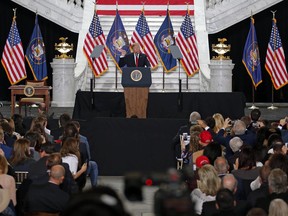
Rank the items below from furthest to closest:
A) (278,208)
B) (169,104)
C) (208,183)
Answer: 1. (169,104)
2. (208,183)
3. (278,208)

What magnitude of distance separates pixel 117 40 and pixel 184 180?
19.6 metres

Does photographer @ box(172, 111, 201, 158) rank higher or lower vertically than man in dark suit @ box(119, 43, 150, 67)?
lower

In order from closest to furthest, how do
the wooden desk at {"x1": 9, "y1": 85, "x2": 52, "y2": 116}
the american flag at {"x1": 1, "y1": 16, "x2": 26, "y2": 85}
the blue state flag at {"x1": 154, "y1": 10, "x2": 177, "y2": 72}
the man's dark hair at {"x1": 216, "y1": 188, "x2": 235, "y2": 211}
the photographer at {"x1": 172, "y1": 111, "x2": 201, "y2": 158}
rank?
→ 1. the man's dark hair at {"x1": 216, "y1": 188, "x2": 235, "y2": 211}
2. the photographer at {"x1": 172, "y1": 111, "x2": 201, "y2": 158}
3. the wooden desk at {"x1": 9, "y1": 85, "x2": 52, "y2": 116}
4. the american flag at {"x1": 1, "y1": 16, "x2": 26, "y2": 85}
5. the blue state flag at {"x1": 154, "y1": 10, "x2": 177, "y2": 72}

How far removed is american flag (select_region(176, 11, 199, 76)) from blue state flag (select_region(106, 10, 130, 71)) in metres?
1.58

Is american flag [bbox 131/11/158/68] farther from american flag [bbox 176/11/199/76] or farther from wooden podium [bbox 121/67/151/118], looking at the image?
wooden podium [bbox 121/67/151/118]

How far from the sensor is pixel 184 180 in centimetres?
591

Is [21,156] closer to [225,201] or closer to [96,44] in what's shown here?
[225,201]

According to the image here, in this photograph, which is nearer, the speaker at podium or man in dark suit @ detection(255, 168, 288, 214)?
man in dark suit @ detection(255, 168, 288, 214)

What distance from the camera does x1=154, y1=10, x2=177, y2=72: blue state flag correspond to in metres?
25.1

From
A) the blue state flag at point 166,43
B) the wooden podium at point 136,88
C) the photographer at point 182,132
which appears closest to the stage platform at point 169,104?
the wooden podium at point 136,88

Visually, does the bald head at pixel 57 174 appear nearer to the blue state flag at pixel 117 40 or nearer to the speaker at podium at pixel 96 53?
the speaker at podium at pixel 96 53

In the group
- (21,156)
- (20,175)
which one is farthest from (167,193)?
(21,156)

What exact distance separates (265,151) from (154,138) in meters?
5.12

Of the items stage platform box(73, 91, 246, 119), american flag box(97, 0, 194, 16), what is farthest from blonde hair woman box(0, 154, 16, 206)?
american flag box(97, 0, 194, 16)
